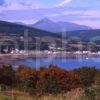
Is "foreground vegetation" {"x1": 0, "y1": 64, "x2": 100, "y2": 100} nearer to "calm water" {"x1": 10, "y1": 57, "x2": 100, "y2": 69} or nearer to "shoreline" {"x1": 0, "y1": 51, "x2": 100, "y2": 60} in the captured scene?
"calm water" {"x1": 10, "y1": 57, "x2": 100, "y2": 69}

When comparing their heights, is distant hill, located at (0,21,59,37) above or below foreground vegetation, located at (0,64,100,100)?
above

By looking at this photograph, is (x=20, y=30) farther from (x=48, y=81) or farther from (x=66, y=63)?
(x=48, y=81)

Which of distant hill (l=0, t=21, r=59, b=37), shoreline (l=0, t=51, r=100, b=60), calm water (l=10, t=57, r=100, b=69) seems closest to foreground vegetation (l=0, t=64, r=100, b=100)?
calm water (l=10, t=57, r=100, b=69)

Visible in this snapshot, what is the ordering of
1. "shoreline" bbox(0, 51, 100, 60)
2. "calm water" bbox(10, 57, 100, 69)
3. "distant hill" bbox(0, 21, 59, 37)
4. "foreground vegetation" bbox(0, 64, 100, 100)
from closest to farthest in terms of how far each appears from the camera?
"foreground vegetation" bbox(0, 64, 100, 100)
"calm water" bbox(10, 57, 100, 69)
"shoreline" bbox(0, 51, 100, 60)
"distant hill" bbox(0, 21, 59, 37)

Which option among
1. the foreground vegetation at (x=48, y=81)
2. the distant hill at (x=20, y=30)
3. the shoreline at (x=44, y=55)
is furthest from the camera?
the distant hill at (x=20, y=30)

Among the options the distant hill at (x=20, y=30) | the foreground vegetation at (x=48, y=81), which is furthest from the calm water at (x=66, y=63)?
the distant hill at (x=20, y=30)

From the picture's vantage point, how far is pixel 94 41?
36.8 m

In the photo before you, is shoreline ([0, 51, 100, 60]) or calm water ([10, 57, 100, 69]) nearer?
calm water ([10, 57, 100, 69])

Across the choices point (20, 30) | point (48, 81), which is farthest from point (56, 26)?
point (48, 81)

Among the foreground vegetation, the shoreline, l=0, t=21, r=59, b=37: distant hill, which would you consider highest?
l=0, t=21, r=59, b=37: distant hill

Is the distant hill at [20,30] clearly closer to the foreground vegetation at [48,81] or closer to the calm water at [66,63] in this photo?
the calm water at [66,63]

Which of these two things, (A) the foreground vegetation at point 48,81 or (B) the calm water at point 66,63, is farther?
A: (B) the calm water at point 66,63

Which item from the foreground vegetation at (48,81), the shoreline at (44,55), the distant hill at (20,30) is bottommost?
the foreground vegetation at (48,81)

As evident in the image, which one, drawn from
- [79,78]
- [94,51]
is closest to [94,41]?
[94,51]
